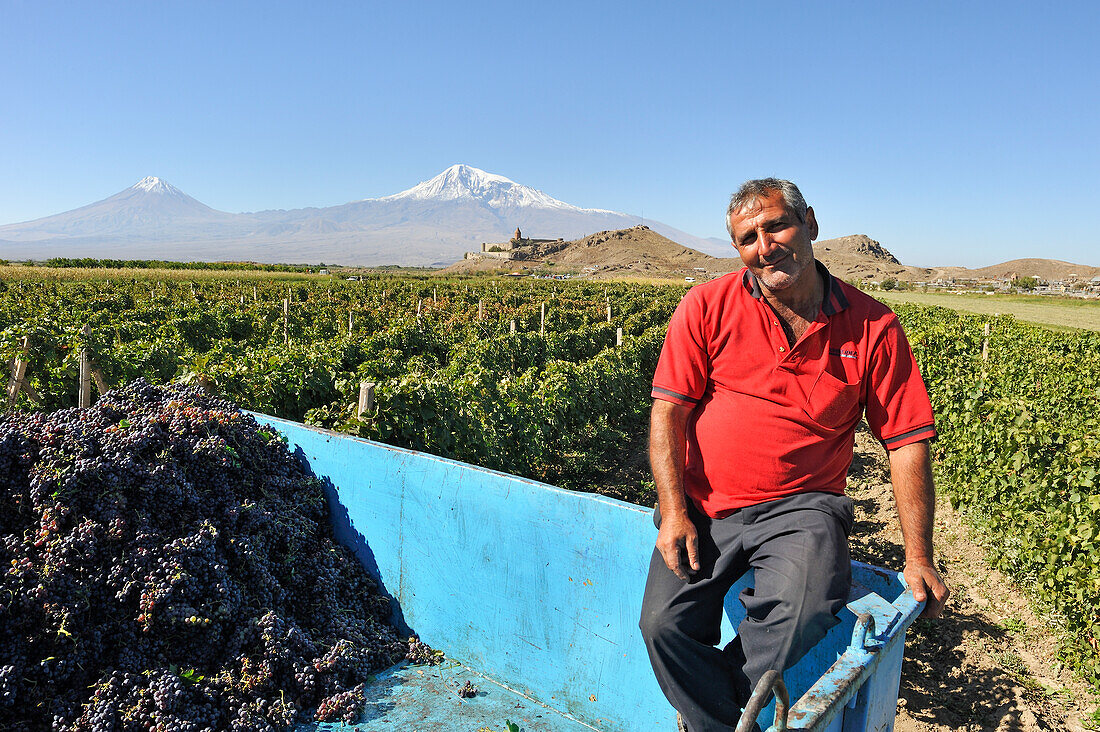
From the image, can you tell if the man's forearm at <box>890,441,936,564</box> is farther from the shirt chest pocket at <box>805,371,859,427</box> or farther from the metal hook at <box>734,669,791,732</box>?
the metal hook at <box>734,669,791,732</box>

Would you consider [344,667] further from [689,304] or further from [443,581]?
[689,304]

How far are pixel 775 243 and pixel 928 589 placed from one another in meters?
1.12

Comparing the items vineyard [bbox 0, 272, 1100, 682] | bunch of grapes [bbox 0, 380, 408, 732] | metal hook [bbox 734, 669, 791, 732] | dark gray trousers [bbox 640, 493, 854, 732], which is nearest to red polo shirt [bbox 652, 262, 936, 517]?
dark gray trousers [bbox 640, 493, 854, 732]

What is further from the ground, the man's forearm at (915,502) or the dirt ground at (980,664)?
the man's forearm at (915,502)

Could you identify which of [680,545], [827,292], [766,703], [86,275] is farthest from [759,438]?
[86,275]

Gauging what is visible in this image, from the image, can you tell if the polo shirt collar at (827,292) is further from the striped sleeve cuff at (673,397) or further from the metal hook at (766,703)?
the metal hook at (766,703)

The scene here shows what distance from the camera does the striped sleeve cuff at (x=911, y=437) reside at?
80.9 inches

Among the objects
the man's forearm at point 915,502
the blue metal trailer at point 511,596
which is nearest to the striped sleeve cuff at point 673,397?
the blue metal trailer at point 511,596

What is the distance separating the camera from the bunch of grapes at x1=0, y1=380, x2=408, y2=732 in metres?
2.39

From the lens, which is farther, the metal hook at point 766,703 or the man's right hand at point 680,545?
the man's right hand at point 680,545

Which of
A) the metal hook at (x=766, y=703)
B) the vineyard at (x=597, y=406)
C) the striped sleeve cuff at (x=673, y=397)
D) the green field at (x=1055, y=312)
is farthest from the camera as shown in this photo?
the green field at (x=1055, y=312)

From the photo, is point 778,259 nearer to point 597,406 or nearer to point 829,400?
point 829,400

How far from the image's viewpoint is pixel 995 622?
427 cm

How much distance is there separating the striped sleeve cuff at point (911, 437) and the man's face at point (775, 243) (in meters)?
0.60
